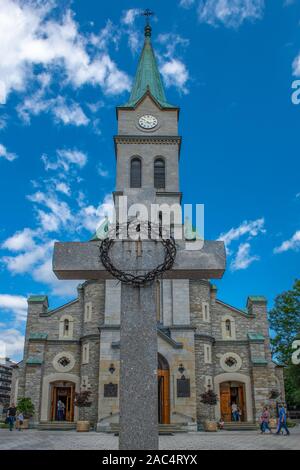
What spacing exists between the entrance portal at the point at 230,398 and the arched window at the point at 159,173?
1472 centimetres

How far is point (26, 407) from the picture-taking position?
2792 cm

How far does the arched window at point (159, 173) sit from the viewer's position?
3456 cm

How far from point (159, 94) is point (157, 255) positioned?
34.1 meters

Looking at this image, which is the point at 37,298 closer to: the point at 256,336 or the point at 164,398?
the point at 164,398

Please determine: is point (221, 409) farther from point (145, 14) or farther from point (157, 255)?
point (145, 14)

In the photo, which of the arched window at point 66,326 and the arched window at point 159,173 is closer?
the arched window at point 66,326

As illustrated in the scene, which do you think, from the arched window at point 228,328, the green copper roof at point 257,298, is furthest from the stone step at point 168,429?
the green copper roof at point 257,298

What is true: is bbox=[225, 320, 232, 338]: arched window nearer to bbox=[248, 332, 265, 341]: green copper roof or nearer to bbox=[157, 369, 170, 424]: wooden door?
bbox=[248, 332, 265, 341]: green copper roof

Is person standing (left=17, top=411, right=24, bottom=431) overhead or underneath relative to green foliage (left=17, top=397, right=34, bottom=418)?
underneath

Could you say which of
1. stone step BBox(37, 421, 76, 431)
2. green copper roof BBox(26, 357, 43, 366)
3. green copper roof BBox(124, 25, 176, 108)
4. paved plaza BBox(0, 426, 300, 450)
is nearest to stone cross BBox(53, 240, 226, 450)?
paved plaza BBox(0, 426, 300, 450)

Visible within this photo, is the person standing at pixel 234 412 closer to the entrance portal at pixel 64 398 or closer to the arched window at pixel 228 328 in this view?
the arched window at pixel 228 328

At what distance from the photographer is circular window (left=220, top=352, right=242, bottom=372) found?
31.0 metres

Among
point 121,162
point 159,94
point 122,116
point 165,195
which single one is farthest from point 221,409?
point 159,94

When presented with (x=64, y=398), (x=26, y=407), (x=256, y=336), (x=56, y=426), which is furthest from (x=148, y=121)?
(x=56, y=426)
